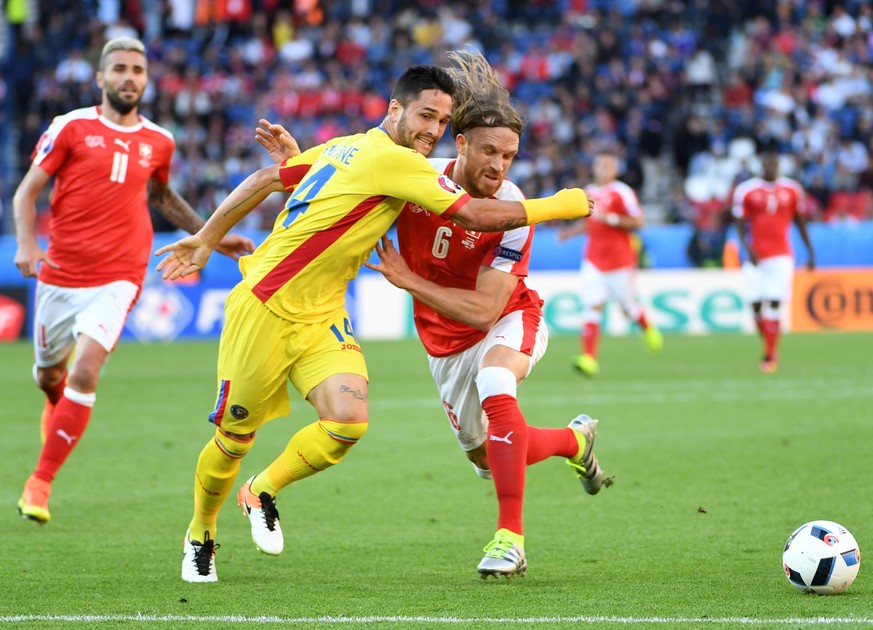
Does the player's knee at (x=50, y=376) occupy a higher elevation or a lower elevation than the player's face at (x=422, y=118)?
lower

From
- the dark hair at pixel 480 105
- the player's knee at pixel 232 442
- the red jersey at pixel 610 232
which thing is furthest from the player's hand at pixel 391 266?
the red jersey at pixel 610 232

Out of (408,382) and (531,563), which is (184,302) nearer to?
(408,382)

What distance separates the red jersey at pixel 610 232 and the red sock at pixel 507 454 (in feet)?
31.2

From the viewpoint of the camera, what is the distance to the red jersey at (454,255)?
5.86m

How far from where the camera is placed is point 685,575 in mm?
5457

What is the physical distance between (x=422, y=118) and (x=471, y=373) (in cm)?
128

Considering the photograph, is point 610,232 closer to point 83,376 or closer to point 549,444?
point 83,376

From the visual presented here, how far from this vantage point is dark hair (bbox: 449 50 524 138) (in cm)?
567

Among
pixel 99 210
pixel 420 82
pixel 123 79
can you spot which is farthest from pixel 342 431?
pixel 123 79

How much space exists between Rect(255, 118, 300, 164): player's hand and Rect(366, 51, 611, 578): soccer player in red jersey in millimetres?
582

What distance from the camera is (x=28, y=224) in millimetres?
7387

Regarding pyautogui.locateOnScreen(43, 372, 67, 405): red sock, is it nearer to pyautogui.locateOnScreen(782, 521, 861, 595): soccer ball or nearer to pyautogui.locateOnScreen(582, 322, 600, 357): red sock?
pyautogui.locateOnScreen(782, 521, 861, 595): soccer ball

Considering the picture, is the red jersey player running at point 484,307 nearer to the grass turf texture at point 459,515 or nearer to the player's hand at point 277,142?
the player's hand at point 277,142

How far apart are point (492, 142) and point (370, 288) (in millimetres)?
14751
